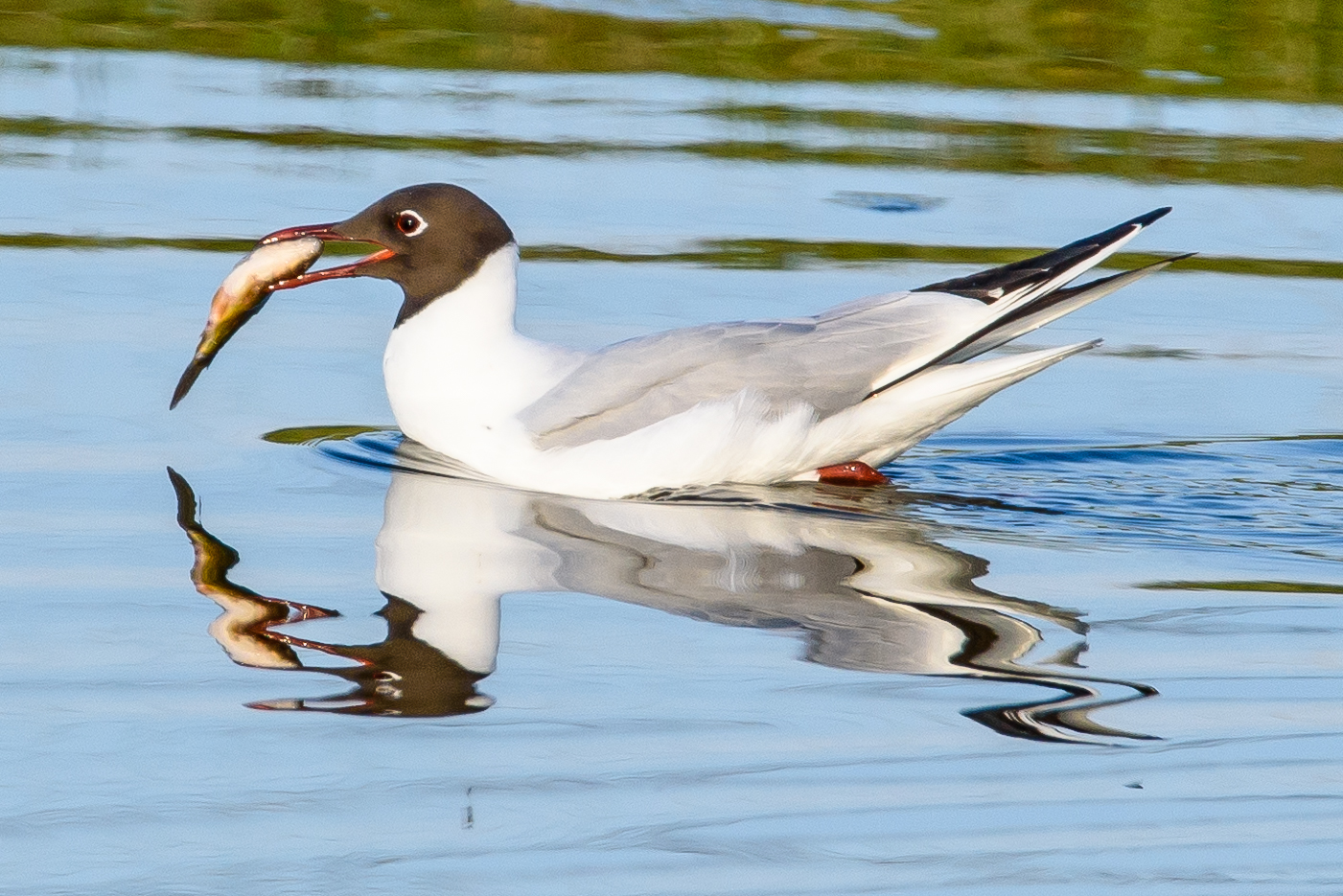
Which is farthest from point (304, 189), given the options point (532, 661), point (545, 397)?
point (532, 661)

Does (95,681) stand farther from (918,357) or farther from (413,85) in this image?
(413,85)

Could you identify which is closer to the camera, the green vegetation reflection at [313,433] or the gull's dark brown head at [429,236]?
the green vegetation reflection at [313,433]

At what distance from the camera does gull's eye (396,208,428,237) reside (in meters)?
7.25

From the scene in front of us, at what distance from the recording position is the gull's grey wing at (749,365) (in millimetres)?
6703

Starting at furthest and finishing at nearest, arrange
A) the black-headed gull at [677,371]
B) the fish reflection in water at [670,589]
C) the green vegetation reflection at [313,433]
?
the green vegetation reflection at [313,433]
the black-headed gull at [677,371]
the fish reflection in water at [670,589]

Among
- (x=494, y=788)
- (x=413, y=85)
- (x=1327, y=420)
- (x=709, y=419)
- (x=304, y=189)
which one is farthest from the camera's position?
(x=413, y=85)

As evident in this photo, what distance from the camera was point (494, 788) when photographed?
4234mm

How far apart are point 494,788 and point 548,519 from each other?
210cm

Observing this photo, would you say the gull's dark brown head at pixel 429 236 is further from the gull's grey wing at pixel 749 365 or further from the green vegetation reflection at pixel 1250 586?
the green vegetation reflection at pixel 1250 586

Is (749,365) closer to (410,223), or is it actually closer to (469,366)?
(469,366)

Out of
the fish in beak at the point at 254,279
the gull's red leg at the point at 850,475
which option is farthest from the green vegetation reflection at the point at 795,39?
the gull's red leg at the point at 850,475

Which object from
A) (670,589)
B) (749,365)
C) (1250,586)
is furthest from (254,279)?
(1250,586)

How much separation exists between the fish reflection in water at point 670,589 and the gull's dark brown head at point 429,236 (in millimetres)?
793

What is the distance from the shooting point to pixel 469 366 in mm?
7066
